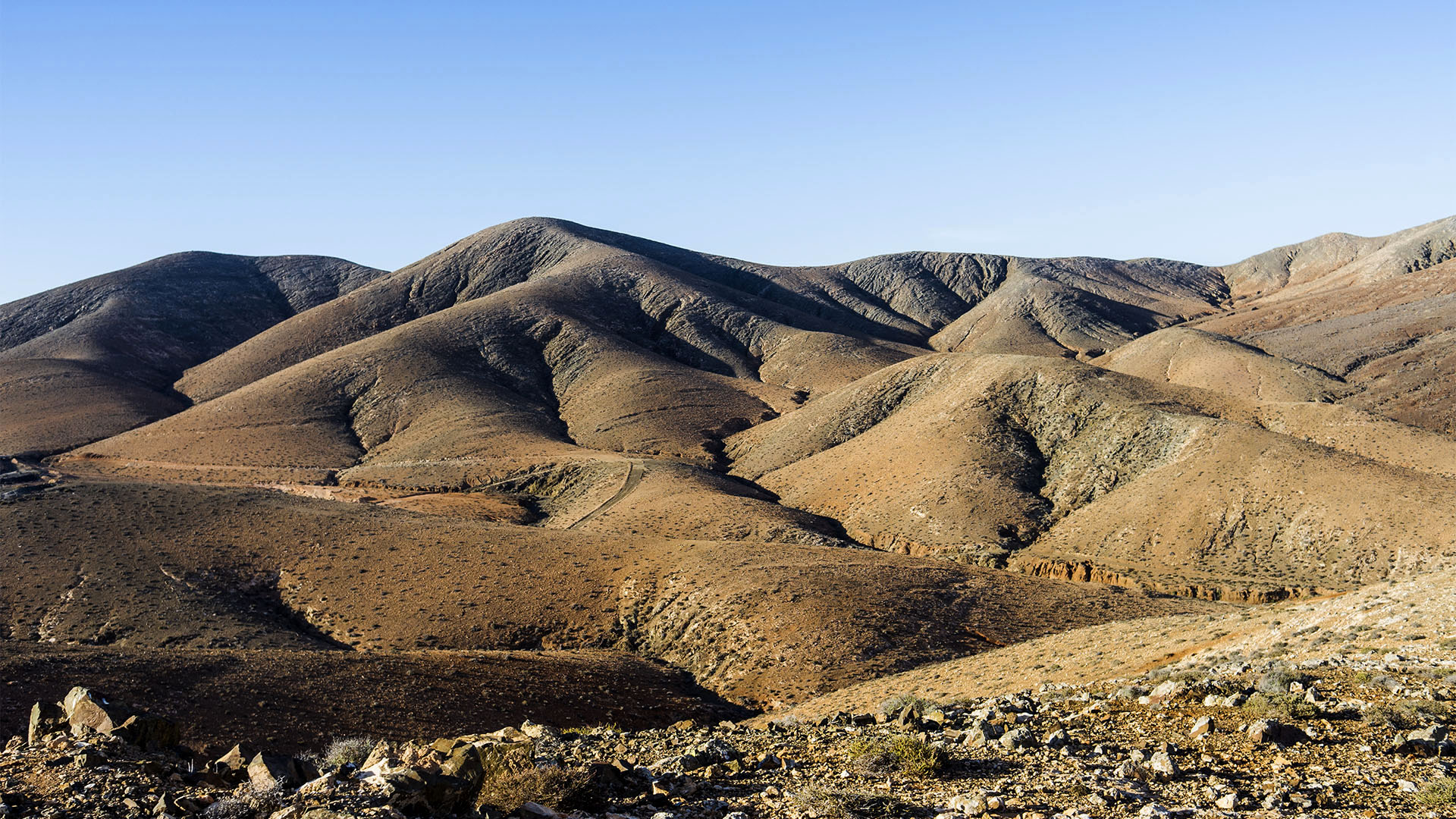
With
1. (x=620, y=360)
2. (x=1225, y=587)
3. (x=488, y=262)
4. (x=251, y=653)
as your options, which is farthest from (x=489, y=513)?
(x=488, y=262)

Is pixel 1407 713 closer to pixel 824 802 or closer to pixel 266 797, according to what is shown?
pixel 824 802

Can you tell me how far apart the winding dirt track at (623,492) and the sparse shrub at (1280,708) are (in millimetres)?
44508

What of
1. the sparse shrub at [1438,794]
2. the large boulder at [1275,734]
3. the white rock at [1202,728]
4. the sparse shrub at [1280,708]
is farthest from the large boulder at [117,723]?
the sparse shrub at [1438,794]

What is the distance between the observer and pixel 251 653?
26062 mm

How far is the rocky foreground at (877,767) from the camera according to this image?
8961mm

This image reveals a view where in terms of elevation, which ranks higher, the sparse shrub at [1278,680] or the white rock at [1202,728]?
the sparse shrub at [1278,680]

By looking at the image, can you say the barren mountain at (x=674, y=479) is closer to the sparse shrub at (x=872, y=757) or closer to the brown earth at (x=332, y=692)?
the brown earth at (x=332, y=692)

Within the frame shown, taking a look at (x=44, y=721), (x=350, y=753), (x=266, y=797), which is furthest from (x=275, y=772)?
(x=44, y=721)

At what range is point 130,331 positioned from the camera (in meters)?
132

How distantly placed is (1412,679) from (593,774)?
38.6 feet

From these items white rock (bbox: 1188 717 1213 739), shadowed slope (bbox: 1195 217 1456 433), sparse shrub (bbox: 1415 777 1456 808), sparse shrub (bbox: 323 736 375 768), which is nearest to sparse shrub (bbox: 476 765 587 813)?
sparse shrub (bbox: 323 736 375 768)

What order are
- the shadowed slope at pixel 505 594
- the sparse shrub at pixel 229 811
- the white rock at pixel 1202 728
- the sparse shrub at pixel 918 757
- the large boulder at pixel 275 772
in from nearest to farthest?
the sparse shrub at pixel 229 811 → the large boulder at pixel 275 772 → the sparse shrub at pixel 918 757 → the white rock at pixel 1202 728 → the shadowed slope at pixel 505 594

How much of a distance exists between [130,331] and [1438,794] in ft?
510

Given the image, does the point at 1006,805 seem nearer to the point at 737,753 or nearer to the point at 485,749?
the point at 737,753
